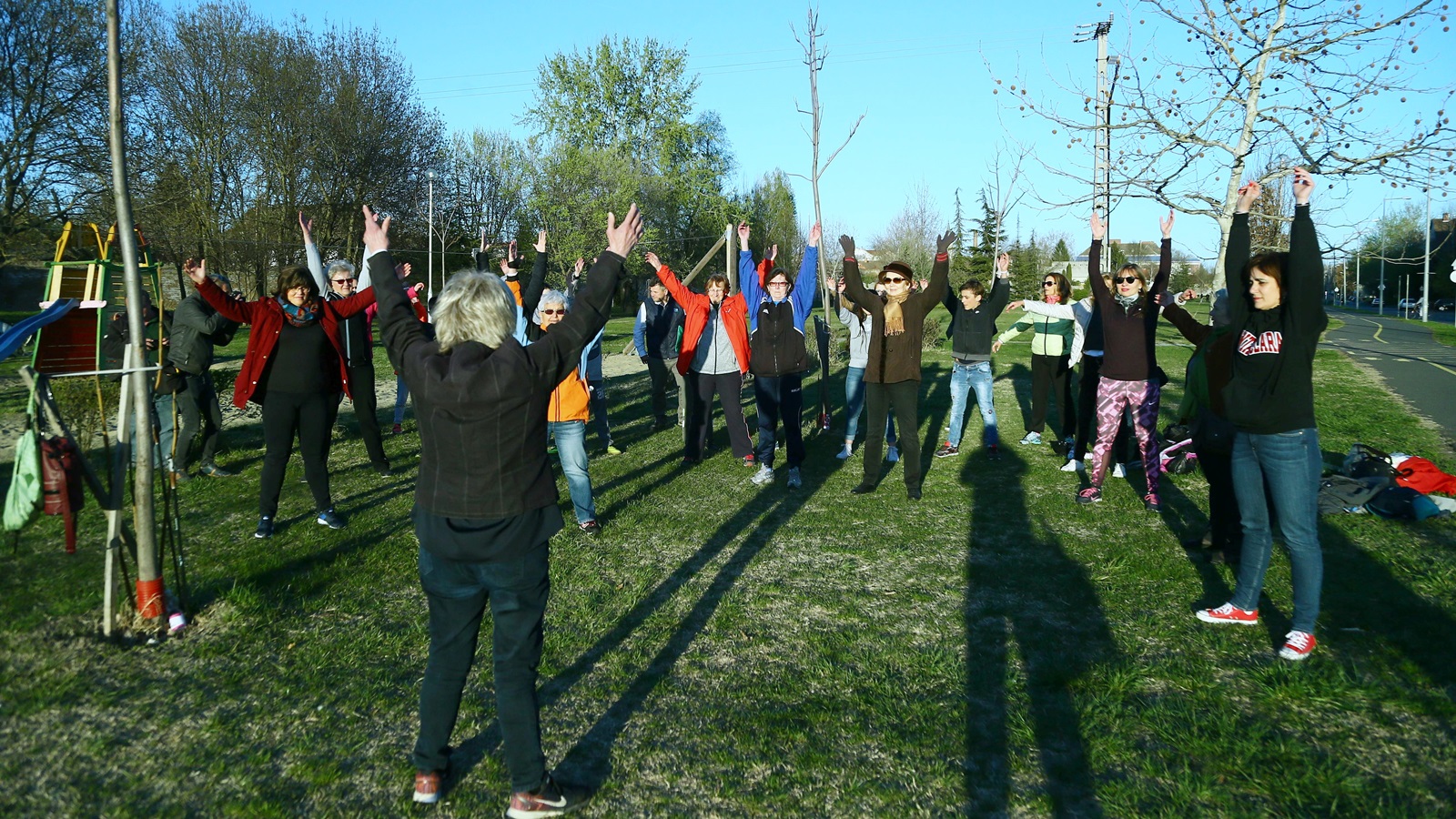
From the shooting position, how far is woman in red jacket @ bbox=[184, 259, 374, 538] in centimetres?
578

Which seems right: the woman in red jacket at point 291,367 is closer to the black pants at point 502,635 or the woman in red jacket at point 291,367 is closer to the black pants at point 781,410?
the black pants at point 502,635

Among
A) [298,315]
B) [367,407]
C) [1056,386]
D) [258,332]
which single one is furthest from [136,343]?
[1056,386]

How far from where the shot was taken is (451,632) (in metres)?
3.02

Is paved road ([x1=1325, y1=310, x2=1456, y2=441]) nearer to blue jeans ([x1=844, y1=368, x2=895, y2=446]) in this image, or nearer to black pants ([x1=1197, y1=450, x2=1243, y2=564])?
blue jeans ([x1=844, y1=368, x2=895, y2=446])

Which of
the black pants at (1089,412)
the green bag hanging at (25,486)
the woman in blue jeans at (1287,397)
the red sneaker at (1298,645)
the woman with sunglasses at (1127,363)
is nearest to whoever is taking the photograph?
the green bag hanging at (25,486)

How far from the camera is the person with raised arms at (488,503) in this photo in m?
2.92

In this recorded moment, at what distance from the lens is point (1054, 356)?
967 centimetres

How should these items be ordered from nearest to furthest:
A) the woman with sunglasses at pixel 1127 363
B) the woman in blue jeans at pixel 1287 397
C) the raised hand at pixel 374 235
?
the raised hand at pixel 374 235 < the woman in blue jeans at pixel 1287 397 < the woman with sunglasses at pixel 1127 363

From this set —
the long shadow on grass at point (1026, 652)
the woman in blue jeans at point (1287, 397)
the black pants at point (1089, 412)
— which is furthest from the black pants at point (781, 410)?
the woman in blue jeans at point (1287, 397)

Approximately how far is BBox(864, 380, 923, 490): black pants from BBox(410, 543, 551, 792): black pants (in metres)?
4.78

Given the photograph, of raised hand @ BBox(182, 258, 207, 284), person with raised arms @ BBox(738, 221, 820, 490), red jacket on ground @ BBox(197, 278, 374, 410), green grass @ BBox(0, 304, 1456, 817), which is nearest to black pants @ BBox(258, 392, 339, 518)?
red jacket on ground @ BBox(197, 278, 374, 410)

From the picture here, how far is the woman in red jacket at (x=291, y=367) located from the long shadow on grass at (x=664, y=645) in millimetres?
2504

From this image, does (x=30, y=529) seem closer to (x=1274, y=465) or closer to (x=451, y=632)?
(x=451, y=632)

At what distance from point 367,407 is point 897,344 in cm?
456
